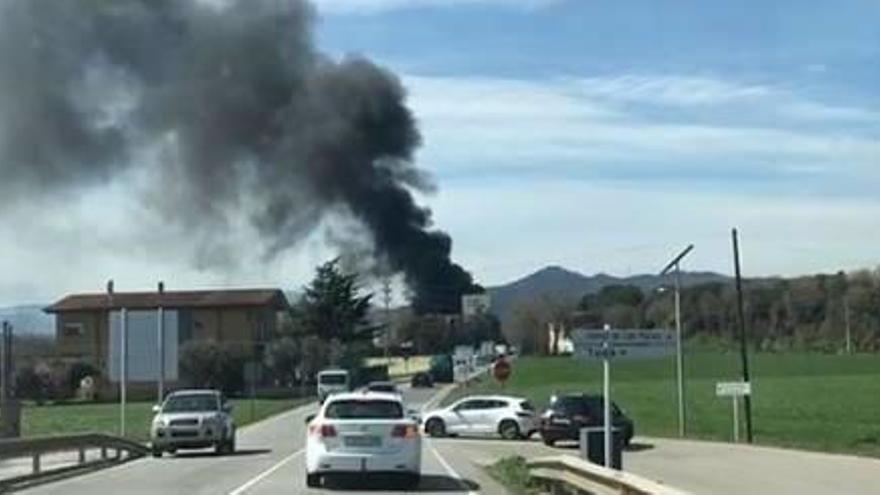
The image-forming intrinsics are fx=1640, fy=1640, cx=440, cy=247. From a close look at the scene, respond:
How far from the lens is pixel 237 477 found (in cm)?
2998

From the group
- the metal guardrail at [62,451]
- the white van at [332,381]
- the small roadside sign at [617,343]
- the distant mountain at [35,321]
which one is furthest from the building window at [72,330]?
the small roadside sign at [617,343]

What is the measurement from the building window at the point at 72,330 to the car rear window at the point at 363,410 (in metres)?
118

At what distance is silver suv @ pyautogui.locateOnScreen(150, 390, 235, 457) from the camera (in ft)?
135

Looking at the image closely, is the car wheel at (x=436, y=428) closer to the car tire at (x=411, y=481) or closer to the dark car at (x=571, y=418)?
the dark car at (x=571, y=418)

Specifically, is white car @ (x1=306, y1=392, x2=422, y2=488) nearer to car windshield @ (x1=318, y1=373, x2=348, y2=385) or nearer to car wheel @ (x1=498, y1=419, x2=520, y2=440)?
car wheel @ (x1=498, y1=419, x2=520, y2=440)

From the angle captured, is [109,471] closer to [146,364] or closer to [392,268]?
[146,364]

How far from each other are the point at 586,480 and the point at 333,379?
7304cm

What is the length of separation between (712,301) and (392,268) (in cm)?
5234

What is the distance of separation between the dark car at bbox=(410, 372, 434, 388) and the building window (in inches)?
1436

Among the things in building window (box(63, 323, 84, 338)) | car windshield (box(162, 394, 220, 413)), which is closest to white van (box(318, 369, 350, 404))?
car windshield (box(162, 394, 220, 413))

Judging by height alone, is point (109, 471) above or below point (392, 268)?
below

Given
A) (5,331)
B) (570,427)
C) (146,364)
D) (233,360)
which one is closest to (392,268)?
(233,360)

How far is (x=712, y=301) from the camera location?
140 m

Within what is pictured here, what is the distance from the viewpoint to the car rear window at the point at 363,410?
26.2 meters
